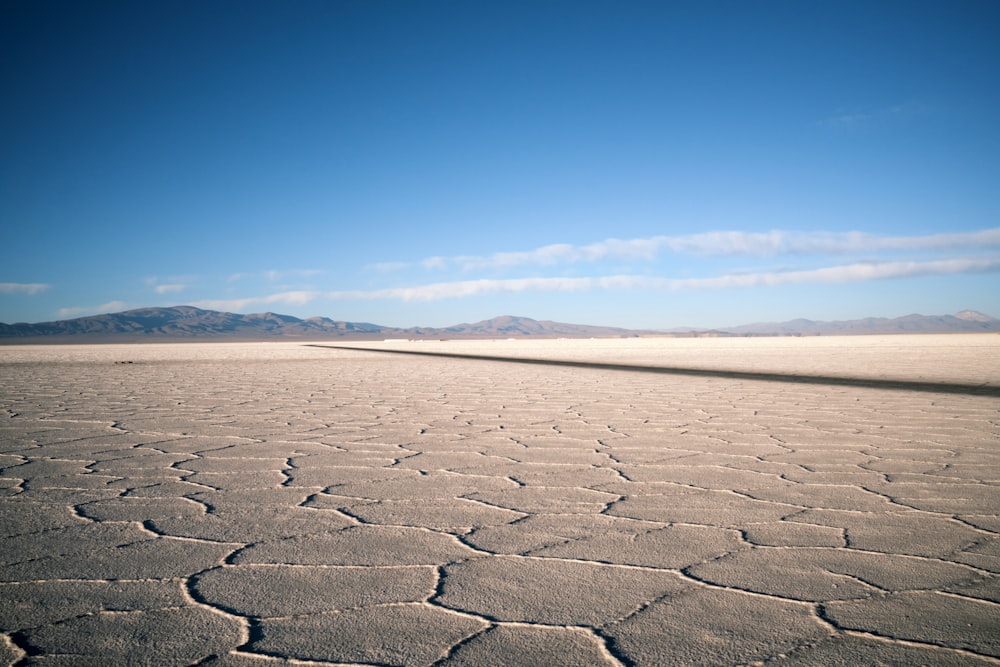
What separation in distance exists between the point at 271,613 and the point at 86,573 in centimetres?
52

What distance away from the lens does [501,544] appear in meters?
1.76

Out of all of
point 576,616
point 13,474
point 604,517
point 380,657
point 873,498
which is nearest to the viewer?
point 380,657

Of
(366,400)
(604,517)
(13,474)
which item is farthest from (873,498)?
(366,400)

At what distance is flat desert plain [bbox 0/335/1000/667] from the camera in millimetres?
1212

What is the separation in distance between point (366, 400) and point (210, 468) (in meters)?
2.89

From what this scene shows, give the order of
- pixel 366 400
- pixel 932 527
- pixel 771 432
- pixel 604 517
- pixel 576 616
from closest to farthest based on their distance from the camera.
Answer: pixel 576 616 → pixel 932 527 → pixel 604 517 → pixel 771 432 → pixel 366 400

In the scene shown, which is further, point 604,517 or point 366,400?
point 366,400

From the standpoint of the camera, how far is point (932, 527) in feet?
6.17

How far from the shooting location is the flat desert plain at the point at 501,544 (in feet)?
3.98

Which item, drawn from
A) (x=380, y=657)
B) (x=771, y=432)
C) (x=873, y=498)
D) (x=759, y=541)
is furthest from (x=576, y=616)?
(x=771, y=432)

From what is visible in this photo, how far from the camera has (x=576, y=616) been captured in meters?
1.31

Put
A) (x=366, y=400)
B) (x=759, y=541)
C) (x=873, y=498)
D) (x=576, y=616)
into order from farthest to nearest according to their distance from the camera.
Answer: (x=366, y=400), (x=873, y=498), (x=759, y=541), (x=576, y=616)

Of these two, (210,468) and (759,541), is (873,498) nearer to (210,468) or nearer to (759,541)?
(759,541)

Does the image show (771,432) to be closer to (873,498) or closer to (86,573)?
(873,498)
